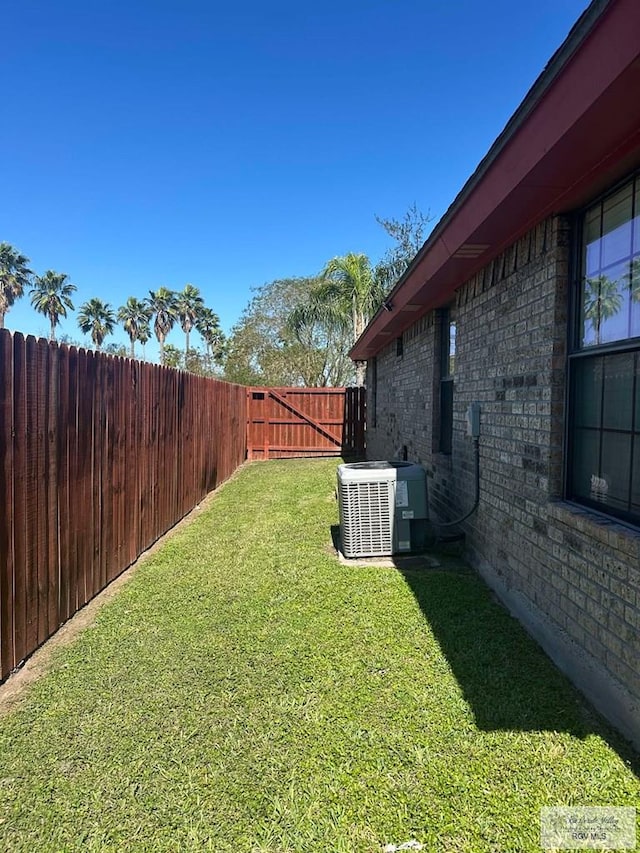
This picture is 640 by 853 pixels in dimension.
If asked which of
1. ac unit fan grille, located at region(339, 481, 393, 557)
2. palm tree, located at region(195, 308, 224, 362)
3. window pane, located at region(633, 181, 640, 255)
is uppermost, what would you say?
palm tree, located at region(195, 308, 224, 362)

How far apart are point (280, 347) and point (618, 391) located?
24232mm

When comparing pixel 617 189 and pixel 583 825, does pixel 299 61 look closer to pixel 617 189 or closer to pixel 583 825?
pixel 617 189

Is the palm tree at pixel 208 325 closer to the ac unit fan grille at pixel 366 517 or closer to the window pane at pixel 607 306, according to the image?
the ac unit fan grille at pixel 366 517

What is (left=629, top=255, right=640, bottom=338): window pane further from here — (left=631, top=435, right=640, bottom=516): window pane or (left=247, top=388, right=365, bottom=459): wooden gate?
(left=247, top=388, right=365, bottom=459): wooden gate

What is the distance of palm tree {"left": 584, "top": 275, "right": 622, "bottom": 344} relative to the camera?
2553 mm

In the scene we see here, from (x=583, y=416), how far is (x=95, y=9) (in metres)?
8.25

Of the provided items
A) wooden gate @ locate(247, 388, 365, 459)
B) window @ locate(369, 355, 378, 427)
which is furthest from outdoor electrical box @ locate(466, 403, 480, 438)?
wooden gate @ locate(247, 388, 365, 459)

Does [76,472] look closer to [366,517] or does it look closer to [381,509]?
[366,517]

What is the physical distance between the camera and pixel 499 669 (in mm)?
2803

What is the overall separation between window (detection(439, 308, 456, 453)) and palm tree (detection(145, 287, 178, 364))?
40139 millimetres

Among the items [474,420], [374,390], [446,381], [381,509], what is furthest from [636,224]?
[374,390]

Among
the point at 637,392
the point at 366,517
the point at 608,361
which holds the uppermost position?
the point at 608,361

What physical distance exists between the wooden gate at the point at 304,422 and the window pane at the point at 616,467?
11874 mm

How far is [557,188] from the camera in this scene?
2650mm
